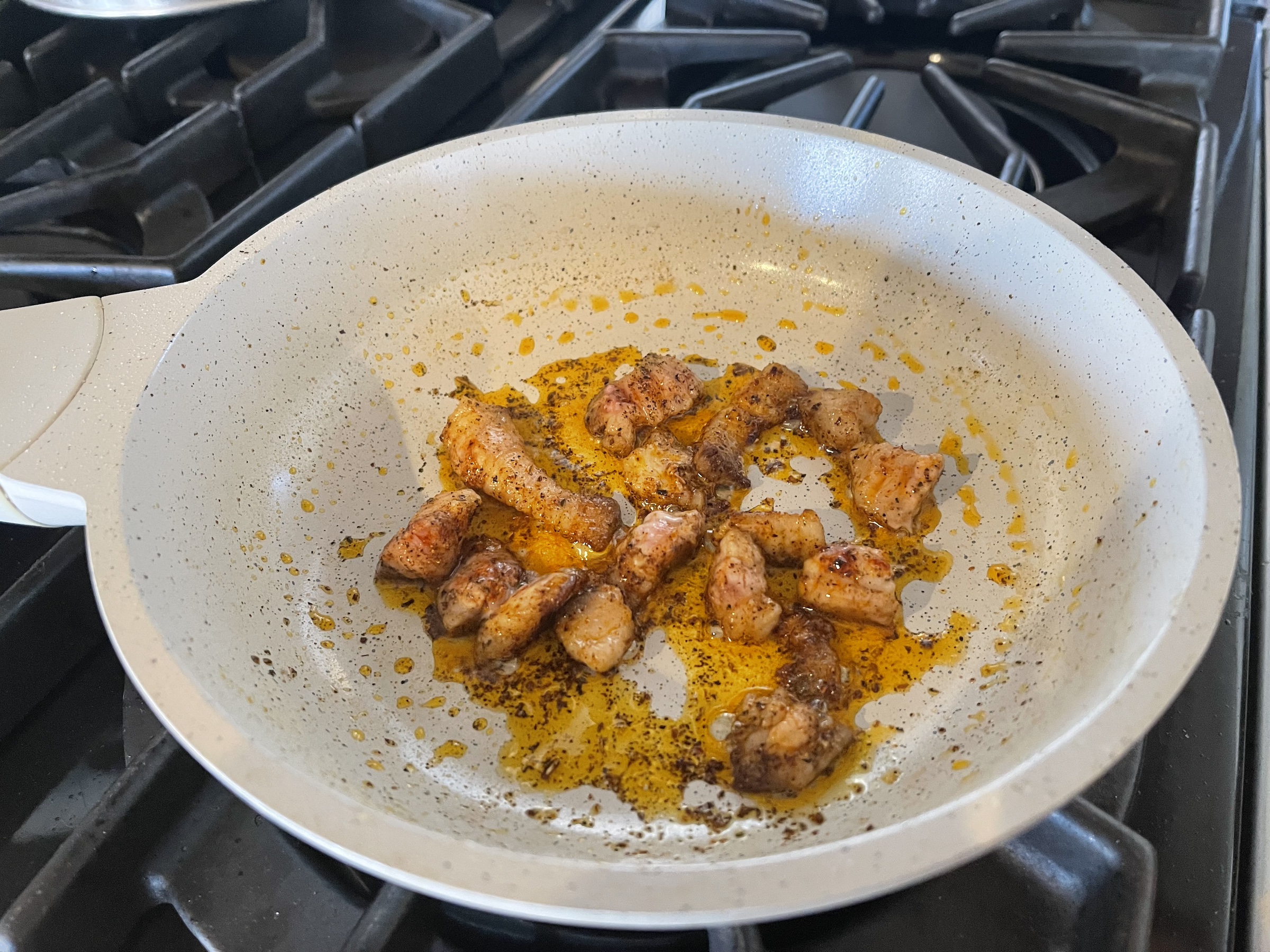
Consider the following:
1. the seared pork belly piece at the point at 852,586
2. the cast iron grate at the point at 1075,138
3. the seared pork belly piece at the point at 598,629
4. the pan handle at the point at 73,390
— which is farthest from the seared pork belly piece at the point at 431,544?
the cast iron grate at the point at 1075,138

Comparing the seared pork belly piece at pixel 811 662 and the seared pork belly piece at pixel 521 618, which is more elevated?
the seared pork belly piece at pixel 521 618

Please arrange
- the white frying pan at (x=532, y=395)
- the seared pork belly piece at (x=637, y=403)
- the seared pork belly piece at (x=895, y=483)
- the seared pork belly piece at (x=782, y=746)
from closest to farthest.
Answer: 1. the white frying pan at (x=532, y=395)
2. the seared pork belly piece at (x=782, y=746)
3. the seared pork belly piece at (x=895, y=483)
4. the seared pork belly piece at (x=637, y=403)

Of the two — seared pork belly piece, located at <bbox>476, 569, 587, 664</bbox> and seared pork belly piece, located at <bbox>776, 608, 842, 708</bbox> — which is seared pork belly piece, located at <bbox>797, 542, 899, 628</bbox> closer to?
seared pork belly piece, located at <bbox>776, 608, 842, 708</bbox>

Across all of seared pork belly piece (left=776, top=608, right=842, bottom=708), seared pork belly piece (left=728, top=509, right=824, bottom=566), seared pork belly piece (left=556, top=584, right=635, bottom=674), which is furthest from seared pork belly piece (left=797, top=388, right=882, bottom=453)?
seared pork belly piece (left=556, top=584, right=635, bottom=674)

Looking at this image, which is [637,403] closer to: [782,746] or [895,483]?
[895,483]

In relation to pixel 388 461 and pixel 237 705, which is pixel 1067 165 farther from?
pixel 237 705

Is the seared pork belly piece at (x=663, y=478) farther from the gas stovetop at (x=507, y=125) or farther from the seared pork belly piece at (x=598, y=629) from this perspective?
the gas stovetop at (x=507, y=125)

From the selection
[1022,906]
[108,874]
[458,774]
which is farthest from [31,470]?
[1022,906]
